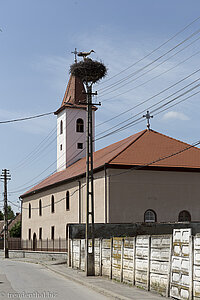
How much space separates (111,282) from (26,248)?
45.2 m

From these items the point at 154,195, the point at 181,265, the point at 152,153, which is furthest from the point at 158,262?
the point at 152,153

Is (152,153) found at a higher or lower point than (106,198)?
higher

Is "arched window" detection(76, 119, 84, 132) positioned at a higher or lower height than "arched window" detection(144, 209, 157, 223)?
higher

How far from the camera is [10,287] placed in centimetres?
1591

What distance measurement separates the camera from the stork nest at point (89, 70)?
2311cm

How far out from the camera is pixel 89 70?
76.0 feet

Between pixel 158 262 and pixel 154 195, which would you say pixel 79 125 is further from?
pixel 158 262

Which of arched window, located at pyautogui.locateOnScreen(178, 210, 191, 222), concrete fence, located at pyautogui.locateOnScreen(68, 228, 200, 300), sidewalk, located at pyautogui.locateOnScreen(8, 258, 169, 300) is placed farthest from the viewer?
arched window, located at pyautogui.locateOnScreen(178, 210, 191, 222)

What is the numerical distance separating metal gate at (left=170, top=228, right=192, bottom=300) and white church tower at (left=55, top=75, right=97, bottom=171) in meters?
43.4

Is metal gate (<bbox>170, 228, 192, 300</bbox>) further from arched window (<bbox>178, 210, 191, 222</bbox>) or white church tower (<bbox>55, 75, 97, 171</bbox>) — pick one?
white church tower (<bbox>55, 75, 97, 171</bbox>)

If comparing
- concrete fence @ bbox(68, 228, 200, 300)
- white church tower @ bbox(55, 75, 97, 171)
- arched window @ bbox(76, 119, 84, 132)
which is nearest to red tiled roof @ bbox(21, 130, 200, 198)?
white church tower @ bbox(55, 75, 97, 171)

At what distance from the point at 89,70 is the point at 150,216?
16757 mm

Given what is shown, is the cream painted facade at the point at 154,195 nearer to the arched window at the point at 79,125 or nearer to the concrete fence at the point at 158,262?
the concrete fence at the point at 158,262

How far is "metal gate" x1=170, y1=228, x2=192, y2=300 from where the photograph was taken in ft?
38.4
